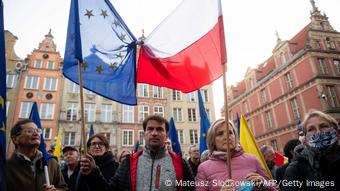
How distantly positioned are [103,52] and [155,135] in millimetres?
1874

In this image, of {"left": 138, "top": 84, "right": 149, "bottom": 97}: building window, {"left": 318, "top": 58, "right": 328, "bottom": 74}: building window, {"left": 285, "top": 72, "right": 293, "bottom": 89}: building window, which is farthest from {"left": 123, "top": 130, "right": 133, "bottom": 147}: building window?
{"left": 318, "top": 58, "right": 328, "bottom": 74}: building window

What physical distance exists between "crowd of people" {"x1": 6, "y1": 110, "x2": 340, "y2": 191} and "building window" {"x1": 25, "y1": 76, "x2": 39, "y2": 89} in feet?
81.9

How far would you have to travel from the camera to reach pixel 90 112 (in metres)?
25.8

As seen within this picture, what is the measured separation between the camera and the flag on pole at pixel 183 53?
386 cm

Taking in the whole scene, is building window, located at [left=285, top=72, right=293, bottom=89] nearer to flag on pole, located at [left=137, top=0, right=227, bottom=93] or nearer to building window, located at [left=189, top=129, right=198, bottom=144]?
building window, located at [left=189, top=129, right=198, bottom=144]

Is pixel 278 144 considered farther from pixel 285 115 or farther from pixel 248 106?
pixel 248 106

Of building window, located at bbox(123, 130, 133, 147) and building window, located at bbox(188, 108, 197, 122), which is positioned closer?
building window, located at bbox(123, 130, 133, 147)

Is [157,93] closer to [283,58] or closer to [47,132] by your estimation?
[47,132]

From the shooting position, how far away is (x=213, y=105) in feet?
102

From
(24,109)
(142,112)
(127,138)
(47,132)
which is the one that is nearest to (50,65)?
(24,109)

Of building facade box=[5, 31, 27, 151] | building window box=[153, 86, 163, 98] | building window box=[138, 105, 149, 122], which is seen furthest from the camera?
building window box=[153, 86, 163, 98]

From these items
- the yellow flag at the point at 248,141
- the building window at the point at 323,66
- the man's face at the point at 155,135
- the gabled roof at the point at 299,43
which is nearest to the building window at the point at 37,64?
the yellow flag at the point at 248,141

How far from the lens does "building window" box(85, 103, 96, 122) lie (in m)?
25.5

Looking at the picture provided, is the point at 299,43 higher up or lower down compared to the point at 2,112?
higher up
